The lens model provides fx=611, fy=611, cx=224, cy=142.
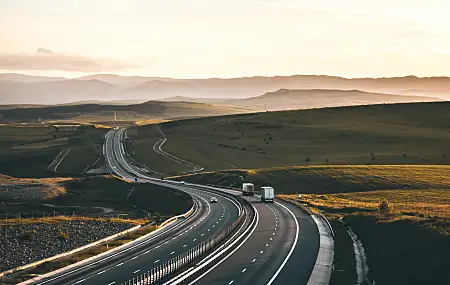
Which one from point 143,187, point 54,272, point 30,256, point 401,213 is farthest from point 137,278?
point 143,187

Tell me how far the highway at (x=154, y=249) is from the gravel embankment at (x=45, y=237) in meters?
6.70

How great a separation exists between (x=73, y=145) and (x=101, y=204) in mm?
77176

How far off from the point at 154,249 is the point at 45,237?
14568 mm

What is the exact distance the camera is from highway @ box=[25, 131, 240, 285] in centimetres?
4650

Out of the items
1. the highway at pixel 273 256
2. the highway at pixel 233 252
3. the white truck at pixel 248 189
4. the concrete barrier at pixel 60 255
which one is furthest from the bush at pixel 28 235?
the white truck at pixel 248 189

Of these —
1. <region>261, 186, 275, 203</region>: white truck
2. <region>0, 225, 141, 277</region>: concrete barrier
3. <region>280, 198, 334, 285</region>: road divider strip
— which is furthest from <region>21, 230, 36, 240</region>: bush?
<region>261, 186, 275, 203</region>: white truck

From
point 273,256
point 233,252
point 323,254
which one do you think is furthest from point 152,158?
point 323,254

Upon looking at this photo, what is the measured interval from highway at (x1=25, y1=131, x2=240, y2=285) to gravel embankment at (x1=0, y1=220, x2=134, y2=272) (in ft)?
22.0

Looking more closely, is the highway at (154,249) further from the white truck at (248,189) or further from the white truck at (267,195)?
the white truck at (248,189)

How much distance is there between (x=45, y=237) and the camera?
216ft

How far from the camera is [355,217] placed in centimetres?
6994

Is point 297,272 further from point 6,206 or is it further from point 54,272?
Answer: point 6,206

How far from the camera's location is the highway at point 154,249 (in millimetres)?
46500

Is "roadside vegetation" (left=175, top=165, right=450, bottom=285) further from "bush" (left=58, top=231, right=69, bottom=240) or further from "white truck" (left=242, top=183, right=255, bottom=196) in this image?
"bush" (left=58, top=231, right=69, bottom=240)
